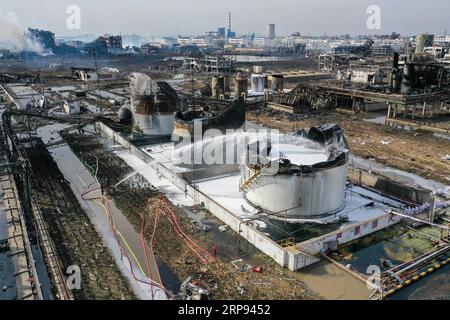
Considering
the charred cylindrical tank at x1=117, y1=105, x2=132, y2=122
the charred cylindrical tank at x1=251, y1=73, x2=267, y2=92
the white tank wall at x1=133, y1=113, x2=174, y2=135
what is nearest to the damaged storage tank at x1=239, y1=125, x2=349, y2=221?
the white tank wall at x1=133, y1=113, x2=174, y2=135

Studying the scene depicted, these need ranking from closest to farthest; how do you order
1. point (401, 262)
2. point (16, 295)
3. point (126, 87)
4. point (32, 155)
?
point (16, 295), point (401, 262), point (32, 155), point (126, 87)

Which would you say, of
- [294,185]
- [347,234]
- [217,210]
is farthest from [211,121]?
[347,234]

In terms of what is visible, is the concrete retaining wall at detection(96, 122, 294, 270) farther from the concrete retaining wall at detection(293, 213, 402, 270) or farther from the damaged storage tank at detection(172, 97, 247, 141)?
the damaged storage tank at detection(172, 97, 247, 141)

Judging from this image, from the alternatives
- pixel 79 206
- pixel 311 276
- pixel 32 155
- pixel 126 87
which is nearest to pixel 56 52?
pixel 126 87

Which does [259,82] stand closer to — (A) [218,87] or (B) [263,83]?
(B) [263,83]

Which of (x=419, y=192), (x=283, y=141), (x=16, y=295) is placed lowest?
(x=16, y=295)
